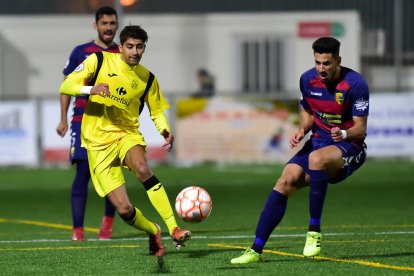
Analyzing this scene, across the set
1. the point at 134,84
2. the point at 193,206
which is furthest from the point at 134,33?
the point at 193,206

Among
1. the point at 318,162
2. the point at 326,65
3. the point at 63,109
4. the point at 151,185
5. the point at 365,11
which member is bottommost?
the point at 151,185

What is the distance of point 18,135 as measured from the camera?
24359mm

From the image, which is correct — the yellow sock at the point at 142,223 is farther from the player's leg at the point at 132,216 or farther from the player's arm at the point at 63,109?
the player's arm at the point at 63,109

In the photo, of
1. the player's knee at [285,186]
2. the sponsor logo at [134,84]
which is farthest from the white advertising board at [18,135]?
the player's knee at [285,186]

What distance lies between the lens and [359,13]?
2992cm

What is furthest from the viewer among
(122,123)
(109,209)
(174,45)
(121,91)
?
(174,45)

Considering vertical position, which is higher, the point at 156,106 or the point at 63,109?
the point at 156,106

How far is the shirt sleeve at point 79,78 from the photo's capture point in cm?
1028

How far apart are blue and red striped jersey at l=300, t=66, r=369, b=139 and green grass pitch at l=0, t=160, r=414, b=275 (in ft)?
3.66

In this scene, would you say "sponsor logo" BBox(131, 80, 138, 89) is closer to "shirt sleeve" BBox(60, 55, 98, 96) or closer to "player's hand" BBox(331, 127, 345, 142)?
"shirt sleeve" BBox(60, 55, 98, 96)

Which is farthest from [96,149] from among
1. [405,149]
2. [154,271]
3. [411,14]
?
[411,14]

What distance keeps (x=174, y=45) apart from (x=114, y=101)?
20.5m

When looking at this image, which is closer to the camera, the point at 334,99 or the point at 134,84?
the point at 334,99

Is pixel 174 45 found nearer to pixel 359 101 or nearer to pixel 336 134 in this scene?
pixel 359 101
